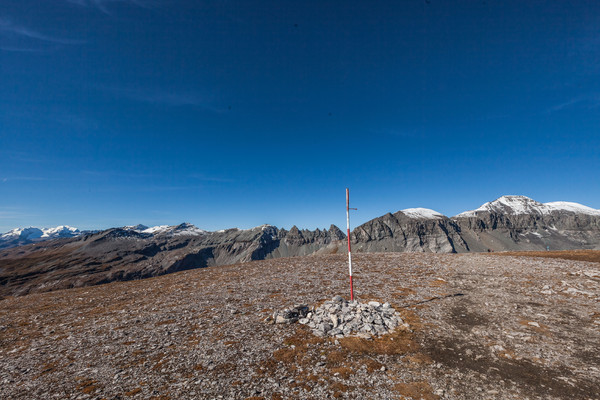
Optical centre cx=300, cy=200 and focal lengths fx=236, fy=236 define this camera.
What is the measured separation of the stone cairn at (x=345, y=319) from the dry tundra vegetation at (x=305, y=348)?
1.91 feet

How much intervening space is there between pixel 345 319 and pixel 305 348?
3057 mm

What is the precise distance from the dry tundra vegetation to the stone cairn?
0.58 metres

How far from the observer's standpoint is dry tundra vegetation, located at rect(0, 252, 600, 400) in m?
8.12

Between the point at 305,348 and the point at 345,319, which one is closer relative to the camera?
the point at 305,348

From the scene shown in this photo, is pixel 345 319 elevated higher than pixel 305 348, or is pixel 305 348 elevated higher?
pixel 345 319

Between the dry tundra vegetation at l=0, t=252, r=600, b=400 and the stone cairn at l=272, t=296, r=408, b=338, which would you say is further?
the stone cairn at l=272, t=296, r=408, b=338

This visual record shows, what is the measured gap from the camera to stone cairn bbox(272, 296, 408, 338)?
11875 millimetres

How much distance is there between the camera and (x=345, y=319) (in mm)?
12703

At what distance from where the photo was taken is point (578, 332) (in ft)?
37.6

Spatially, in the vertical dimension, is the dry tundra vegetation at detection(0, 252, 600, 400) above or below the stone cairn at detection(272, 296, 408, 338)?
below

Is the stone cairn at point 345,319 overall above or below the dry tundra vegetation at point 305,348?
above

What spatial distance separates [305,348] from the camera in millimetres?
10602

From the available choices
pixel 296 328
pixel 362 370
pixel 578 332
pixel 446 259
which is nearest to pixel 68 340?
pixel 296 328

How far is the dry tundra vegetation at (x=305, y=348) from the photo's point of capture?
812cm
